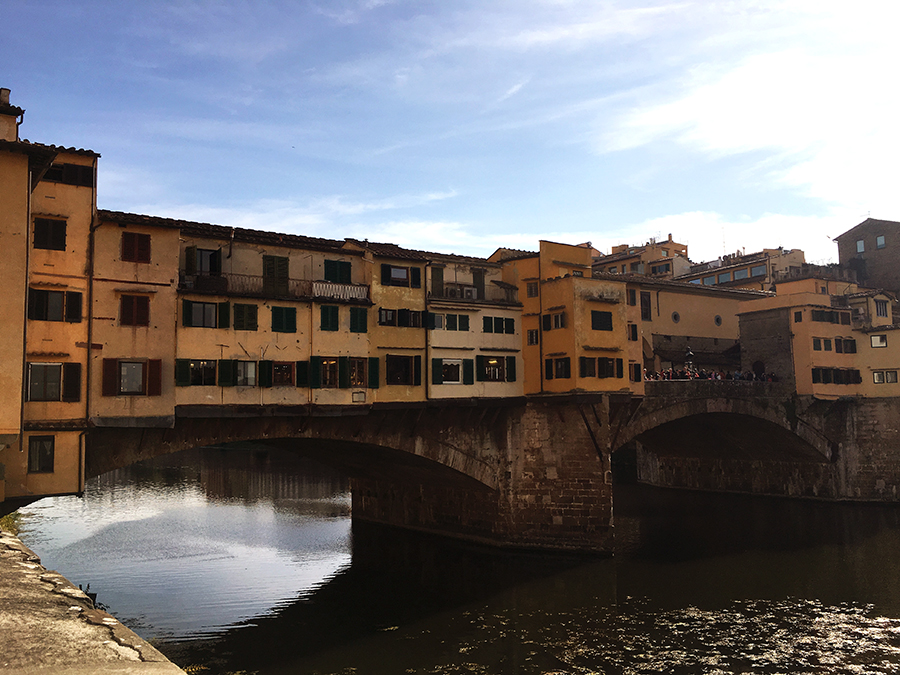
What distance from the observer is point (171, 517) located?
53.7 m

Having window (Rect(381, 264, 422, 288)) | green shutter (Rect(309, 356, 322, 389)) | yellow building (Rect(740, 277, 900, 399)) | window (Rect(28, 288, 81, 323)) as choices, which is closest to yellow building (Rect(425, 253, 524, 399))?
window (Rect(381, 264, 422, 288))

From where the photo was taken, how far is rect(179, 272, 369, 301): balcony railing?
32375 mm

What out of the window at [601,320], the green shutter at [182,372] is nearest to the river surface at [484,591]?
the green shutter at [182,372]

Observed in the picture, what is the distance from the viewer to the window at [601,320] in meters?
42.5

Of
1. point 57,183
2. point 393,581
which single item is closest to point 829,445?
point 393,581

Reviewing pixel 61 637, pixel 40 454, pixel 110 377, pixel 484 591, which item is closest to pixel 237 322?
pixel 110 377

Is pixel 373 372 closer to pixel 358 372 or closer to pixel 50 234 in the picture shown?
pixel 358 372

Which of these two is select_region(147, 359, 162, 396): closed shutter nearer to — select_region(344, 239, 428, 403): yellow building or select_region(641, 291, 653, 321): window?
select_region(344, 239, 428, 403): yellow building

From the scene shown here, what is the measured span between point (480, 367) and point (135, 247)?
1990cm

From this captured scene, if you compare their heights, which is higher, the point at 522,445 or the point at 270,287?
the point at 270,287

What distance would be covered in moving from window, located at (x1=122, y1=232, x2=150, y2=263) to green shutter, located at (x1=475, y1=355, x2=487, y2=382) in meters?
19.0

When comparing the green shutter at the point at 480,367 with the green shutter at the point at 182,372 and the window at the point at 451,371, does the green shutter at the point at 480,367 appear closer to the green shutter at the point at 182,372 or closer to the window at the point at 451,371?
the window at the point at 451,371

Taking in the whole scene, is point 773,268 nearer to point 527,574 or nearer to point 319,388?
point 527,574

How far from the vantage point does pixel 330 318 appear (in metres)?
35.7
